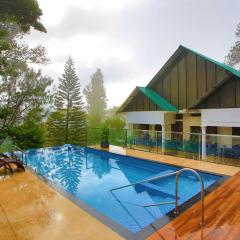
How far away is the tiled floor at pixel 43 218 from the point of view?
398 centimetres

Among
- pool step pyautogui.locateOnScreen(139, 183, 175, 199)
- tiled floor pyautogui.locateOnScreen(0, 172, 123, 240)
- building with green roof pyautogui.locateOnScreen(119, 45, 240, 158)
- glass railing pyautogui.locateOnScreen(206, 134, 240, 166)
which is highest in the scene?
building with green roof pyautogui.locateOnScreen(119, 45, 240, 158)

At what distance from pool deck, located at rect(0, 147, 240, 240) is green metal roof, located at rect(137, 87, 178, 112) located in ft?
28.8

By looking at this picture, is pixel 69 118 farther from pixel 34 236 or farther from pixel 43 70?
pixel 34 236

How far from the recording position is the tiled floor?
3.98 m

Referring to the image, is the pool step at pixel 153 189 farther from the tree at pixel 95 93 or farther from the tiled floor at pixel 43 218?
the tree at pixel 95 93

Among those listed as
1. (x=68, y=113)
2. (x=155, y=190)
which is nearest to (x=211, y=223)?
(x=155, y=190)

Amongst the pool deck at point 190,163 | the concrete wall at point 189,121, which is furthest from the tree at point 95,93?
the pool deck at point 190,163

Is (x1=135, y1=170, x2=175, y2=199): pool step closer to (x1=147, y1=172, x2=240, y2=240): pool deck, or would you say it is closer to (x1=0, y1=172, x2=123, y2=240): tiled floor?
(x1=147, y1=172, x2=240, y2=240): pool deck

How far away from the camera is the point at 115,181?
8.00 meters

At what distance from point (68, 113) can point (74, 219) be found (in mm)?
19876

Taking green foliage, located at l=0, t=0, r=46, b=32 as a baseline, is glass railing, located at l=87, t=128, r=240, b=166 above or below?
below

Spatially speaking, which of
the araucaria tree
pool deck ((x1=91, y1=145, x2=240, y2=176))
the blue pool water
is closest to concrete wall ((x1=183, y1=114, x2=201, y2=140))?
pool deck ((x1=91, y1=145, x2=240, y2=176))

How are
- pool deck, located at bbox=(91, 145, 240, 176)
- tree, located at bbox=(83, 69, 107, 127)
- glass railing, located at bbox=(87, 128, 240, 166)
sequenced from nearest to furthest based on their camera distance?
1. pool deck, located at bbox=(91, 145, 240, 176)
2. glass railing, located at bbox=(87, 128, 240, 166)
3. tree, located at bbox=(83, 69, 107, 127)

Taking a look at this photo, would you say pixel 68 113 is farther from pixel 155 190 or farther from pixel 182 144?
pixel 155 190
